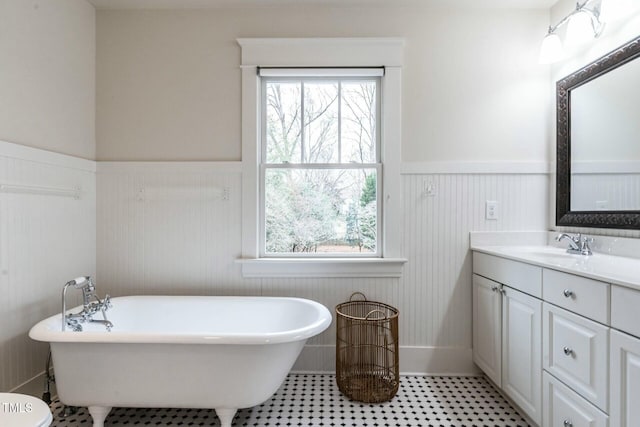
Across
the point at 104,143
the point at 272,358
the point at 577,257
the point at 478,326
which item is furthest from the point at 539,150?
the point at 104,143

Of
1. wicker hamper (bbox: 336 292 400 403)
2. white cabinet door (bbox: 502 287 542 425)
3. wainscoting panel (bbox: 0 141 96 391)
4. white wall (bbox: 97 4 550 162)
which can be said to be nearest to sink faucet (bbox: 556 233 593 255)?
white cabinet door (bbox: 502 287 542 425)

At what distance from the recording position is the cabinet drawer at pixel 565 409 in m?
1.18

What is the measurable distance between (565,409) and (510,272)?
25.0 inches

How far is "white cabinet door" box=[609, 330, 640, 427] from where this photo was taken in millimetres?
1021

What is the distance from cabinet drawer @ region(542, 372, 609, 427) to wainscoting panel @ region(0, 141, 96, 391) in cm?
270

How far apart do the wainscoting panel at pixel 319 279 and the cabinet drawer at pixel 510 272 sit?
15 cm

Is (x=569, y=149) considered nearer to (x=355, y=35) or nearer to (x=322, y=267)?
(x=355, y=35)

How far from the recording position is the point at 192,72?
2.13 m

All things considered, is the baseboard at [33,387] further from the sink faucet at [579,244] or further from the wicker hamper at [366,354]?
the sink faucet at [579,244]

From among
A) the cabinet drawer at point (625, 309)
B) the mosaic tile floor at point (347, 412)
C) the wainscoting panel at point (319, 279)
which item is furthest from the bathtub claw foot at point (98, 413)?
the cabinet drawer at point (625, 309)

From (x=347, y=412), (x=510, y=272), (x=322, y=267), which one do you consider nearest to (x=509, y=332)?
(x=510, y=272)

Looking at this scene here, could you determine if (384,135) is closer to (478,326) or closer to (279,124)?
(279,124)

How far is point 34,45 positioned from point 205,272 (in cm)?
165

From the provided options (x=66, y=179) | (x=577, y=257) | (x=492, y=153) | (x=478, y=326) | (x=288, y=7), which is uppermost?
(x=288, y=7)
